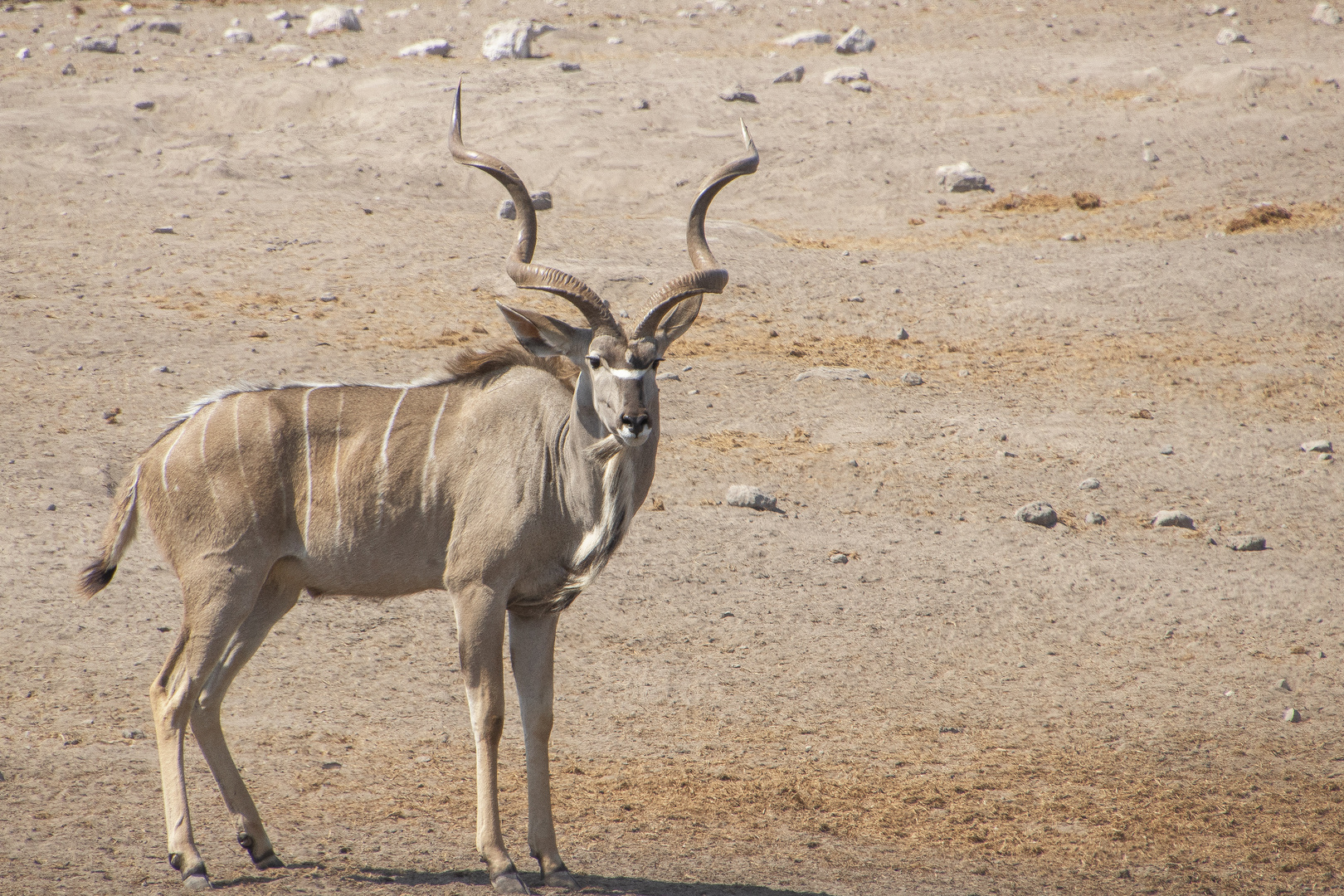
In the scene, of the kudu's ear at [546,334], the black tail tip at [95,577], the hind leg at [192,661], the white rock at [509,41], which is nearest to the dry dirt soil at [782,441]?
the hind leg at [192,661]

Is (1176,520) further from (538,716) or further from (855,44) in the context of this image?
(855,44)

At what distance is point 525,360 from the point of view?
4996 mm

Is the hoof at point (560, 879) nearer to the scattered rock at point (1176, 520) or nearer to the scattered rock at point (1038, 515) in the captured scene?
the scattered rock at point (1038, 515)

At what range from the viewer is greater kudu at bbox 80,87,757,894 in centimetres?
449

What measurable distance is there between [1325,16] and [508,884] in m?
20.4

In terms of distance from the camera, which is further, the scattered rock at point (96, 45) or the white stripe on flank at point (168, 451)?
the scattered rock at point (96, 45)

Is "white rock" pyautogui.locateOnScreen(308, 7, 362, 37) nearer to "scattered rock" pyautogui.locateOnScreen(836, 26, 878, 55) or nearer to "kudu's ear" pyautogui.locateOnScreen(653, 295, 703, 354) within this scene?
"scattered rock" pyautogui.locateOnScreen(836, 26, 878, 55)

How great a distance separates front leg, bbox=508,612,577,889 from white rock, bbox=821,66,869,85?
14.0 meters

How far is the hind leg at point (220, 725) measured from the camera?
457 cm

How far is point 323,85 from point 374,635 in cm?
1165

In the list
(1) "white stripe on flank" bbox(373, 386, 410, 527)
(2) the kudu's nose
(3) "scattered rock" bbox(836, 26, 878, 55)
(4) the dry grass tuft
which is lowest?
(4) the dry grass tuft

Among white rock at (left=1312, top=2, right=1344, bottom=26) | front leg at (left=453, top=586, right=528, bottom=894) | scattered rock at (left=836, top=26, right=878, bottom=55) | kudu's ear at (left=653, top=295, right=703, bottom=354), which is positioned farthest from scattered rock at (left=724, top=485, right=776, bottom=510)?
white rock at (left=1312, top=2, right=1344, bottom=26)

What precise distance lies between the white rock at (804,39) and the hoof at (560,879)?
16.6 metres

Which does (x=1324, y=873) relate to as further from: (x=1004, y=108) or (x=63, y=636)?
(x=1004, y=108)
